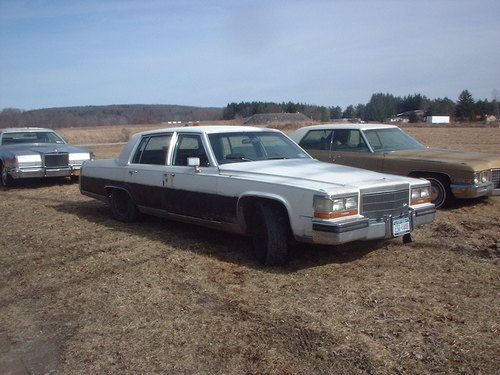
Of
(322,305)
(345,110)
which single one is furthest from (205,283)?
(345,110)

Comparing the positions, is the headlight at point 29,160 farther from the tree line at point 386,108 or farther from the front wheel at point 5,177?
the tree line at point 386,108

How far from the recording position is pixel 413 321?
4.03m

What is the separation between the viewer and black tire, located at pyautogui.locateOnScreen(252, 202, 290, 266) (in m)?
5.40

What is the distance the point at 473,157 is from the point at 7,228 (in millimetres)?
7377

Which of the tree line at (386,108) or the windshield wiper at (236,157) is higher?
the tree line at (386,108)

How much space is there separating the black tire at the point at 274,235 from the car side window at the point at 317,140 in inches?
176

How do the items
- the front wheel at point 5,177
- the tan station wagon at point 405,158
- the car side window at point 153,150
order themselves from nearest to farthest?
the car side window at point 153,150 < the tan station wagon at point 405,158 < the front wheel at point 5,177

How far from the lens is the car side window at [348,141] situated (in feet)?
30.6

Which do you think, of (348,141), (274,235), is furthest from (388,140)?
(274,235)

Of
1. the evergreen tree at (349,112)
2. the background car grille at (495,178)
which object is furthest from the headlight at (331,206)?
the evergreen tree at (349,112)

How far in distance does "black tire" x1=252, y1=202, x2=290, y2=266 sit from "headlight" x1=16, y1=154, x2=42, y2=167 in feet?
26.0

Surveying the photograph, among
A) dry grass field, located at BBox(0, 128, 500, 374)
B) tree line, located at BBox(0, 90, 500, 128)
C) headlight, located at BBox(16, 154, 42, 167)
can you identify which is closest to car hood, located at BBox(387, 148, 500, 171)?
dry grass field, located at BBox(0, 128, 500, 374)

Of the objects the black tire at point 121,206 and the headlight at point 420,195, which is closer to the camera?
the headlight at point 420,195

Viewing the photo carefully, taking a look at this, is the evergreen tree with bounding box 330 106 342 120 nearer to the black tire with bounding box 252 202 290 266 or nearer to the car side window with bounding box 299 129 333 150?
the car side window with bounding box 299 129 333 150
